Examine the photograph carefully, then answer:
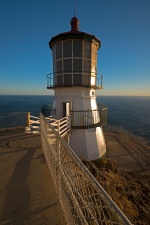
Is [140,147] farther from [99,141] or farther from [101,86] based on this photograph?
[101,86]

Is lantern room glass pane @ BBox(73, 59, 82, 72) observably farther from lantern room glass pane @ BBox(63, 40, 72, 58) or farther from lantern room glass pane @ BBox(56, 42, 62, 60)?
lantern room glass pane @ BBox(56, 42, 62, 60)

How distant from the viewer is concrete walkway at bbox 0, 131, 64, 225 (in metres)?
3.57

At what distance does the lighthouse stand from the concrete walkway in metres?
5.15

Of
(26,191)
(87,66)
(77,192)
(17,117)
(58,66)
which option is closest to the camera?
(77,192)

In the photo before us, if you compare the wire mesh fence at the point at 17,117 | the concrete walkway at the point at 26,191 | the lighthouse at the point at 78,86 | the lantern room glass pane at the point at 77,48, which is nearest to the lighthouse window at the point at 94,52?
the lighthouse at the point at 78,86

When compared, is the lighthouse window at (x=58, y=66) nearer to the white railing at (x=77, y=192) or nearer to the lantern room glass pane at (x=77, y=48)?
the lantern room glass pane at (x=77, y=48)

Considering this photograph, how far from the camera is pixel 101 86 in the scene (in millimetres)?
12852

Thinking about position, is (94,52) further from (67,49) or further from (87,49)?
(67,49)

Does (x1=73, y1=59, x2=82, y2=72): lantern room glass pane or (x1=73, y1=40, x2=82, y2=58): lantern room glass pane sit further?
(x1=73, y1=59, x2=82, y2=72): lantern room glass pane

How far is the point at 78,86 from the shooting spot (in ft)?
37.4

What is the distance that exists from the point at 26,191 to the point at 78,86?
8581 mm

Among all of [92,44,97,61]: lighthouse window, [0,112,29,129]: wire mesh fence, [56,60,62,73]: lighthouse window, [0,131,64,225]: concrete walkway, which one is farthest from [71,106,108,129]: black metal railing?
[0,131,64,225]: concrete walkway

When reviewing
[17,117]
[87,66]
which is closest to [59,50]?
[87,66]

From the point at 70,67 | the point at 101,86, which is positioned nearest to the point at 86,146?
the point at 101,86
